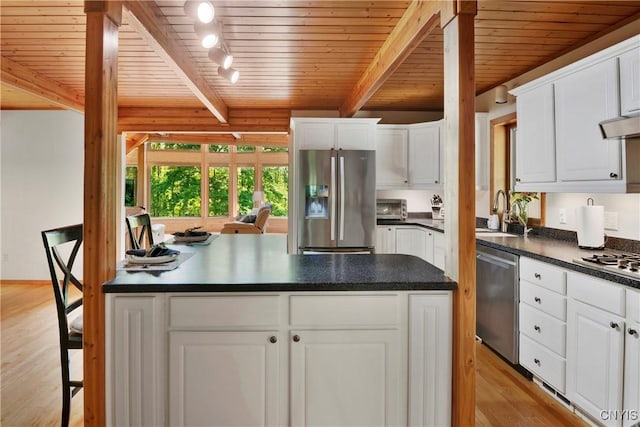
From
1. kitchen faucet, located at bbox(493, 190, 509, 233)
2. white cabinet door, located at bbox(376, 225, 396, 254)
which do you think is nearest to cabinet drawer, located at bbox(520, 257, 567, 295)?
kitchen faucet, located at bbox(493, 190, 509, 233)

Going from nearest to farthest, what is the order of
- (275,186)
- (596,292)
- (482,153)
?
(596,292) < (482,153) < (275,186)

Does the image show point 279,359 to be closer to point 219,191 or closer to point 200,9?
point 200,9

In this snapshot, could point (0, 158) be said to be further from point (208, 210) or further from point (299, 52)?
point (208, 210)

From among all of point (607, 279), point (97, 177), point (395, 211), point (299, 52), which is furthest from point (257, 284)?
point (395, 211)

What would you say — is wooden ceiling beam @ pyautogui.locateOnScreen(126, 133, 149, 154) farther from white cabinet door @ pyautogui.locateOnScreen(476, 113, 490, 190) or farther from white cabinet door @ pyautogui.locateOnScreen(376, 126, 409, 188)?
white cabinet door @ pyautogui.locateOnScreen(476, 113, 490, 190)

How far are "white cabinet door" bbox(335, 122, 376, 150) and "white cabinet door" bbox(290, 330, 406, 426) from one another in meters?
2.83

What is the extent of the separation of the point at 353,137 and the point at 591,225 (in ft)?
7.89

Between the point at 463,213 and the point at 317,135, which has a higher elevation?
the point at 317,135

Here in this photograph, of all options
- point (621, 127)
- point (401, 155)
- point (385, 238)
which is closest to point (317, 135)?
point (401, 155)

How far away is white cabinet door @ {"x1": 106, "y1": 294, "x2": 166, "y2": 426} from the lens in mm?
1671

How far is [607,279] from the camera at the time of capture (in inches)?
76.3

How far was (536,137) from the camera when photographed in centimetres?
290

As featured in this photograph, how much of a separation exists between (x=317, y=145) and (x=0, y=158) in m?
4.43

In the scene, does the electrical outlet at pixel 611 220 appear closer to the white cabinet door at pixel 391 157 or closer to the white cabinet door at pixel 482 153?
the white cabinet door at pixel 482 153
